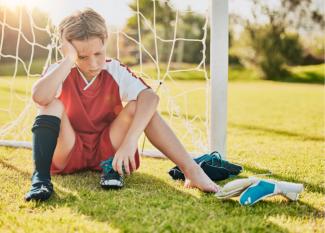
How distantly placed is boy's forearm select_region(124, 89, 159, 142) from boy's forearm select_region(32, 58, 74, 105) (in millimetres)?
335

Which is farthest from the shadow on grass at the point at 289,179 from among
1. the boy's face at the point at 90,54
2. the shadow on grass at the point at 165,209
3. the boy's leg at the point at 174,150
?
the boy's face at the point at 90,54

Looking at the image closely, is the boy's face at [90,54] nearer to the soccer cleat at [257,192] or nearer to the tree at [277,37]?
the soccer cleat at [257,192]

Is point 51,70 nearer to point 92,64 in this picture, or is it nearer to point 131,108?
point 92,64

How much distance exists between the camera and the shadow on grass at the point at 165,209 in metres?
1.59

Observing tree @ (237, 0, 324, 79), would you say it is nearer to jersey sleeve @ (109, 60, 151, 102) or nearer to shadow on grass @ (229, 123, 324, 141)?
shadow on grass @ (229, 123, 324, 141)

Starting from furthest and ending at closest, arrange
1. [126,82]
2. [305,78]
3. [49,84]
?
1. [305,78]
2. [126,82]
3. [49,84]

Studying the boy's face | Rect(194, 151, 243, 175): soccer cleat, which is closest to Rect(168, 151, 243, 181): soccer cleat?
Rect(194, 151, 243, 175): soccer cleat

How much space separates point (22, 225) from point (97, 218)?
9.5 inches

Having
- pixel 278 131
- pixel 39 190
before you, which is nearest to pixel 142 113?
pixel 39 190

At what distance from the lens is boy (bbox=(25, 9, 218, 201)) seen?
199cm

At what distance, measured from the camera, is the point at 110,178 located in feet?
6.89

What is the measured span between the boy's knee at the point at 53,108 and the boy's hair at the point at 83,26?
0.27 metres

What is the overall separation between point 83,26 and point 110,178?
0.63m

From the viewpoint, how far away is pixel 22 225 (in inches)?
63.2
